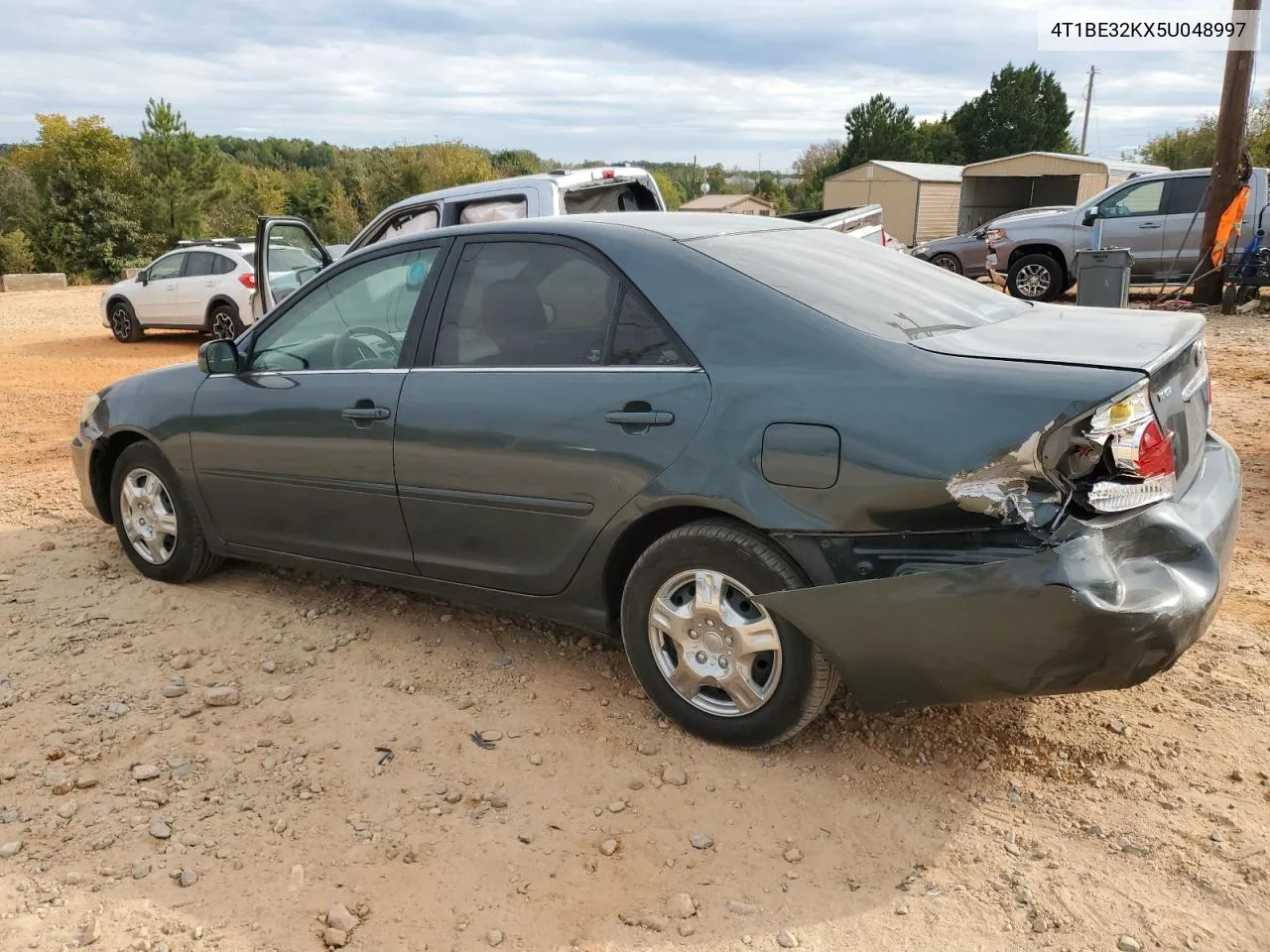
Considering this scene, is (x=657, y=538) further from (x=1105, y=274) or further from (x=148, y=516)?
(x=1105, y=274)

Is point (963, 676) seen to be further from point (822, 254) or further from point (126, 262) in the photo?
point (126, 262)

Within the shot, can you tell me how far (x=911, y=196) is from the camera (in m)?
33.5

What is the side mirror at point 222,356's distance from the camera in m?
4.27

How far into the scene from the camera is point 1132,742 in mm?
3150

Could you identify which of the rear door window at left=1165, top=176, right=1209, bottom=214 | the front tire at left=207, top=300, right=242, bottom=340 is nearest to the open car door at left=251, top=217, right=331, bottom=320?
the front tire at left=207, top=300, right=242, bottom=340

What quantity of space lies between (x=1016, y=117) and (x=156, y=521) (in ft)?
205

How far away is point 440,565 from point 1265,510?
4.33m

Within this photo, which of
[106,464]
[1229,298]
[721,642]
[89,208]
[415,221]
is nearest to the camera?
[721,642]

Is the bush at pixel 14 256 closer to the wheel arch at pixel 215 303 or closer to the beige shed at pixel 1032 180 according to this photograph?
the wheel arch at pixel 215 303

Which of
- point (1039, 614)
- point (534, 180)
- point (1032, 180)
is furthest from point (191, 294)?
point (1032, 180)

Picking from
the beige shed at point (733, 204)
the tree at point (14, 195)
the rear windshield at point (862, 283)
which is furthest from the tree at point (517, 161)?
the rear windshield at point (862, 283)

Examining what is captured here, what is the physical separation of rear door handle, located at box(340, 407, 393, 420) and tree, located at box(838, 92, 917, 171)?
58582 millimetres

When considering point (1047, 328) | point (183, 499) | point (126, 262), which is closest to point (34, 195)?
point (126, 262)

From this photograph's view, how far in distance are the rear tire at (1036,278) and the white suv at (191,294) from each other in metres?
11.3
